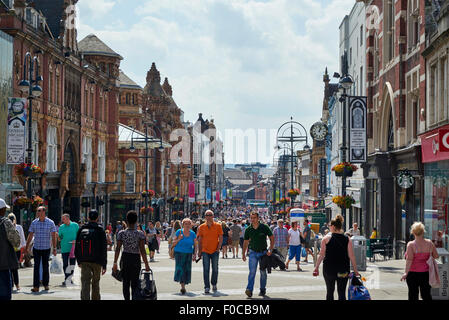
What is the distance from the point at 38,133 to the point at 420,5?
23.3 meters

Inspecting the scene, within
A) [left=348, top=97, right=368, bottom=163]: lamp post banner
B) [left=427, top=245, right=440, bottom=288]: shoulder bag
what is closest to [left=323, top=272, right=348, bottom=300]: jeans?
[left=427, top=245, right=440, bottom=288]: shoulder bag

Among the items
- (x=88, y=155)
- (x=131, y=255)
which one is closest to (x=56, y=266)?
(x=131, y=255)

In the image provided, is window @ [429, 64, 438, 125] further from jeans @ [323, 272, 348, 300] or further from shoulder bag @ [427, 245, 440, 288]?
jeans @ [323, 272, 348, 300]

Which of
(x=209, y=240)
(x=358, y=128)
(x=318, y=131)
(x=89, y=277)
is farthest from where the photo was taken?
(x=318, y=131)

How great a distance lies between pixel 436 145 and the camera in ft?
68.8

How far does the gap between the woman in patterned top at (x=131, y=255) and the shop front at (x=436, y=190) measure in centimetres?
1020

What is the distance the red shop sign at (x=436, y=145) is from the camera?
19.4 m

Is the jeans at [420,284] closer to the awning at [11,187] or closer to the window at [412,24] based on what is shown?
the window at [412,24]

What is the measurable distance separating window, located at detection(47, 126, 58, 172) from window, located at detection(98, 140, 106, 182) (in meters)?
12.2

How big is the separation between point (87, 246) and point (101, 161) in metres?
47.5

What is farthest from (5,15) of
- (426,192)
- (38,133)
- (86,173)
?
(426,192)

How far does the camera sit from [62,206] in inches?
1906

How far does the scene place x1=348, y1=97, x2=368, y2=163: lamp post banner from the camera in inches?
1405

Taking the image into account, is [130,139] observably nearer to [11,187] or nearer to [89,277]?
[11,187]
